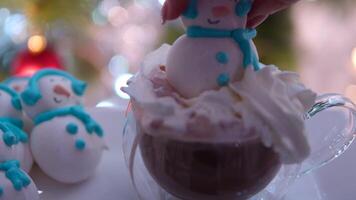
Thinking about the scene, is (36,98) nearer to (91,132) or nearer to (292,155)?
(91,132)

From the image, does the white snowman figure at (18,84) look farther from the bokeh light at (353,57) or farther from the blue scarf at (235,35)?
the bokeh light at (353,57)

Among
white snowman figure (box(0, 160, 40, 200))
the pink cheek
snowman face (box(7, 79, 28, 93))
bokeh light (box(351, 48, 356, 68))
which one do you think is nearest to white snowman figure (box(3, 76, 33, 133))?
snowman face (box(7, 79, 28, 93))

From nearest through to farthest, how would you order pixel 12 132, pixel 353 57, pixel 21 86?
pixel 12 132, pixel 21 86, pixel 353 57

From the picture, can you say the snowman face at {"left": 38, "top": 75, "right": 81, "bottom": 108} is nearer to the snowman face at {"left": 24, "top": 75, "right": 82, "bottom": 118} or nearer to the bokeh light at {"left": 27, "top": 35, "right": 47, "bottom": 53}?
the snowman face at {"left": 24, "top": 75, "right": 82, "bottom": 118}

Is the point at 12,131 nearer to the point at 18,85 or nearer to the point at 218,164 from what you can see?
the point at 18,85

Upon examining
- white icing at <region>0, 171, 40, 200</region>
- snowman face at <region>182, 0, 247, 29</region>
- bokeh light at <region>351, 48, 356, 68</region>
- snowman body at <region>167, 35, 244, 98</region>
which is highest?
snowman face at <region>182, 0, 247, 29</region>

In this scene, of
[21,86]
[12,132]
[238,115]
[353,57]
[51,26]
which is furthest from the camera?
[353,57]

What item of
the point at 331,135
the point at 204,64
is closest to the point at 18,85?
the point at 204,64
